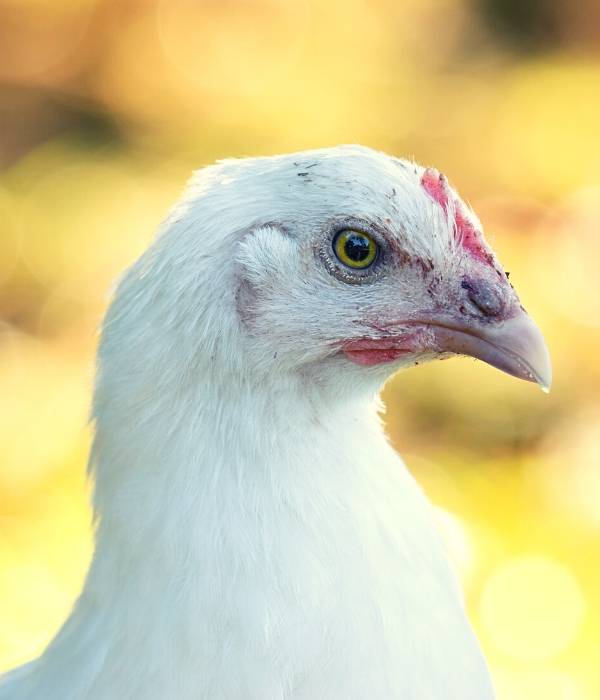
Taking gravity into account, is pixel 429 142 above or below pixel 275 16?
below

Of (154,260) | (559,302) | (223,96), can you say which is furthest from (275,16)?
(154,260)

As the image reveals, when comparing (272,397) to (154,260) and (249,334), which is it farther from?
(154,260)

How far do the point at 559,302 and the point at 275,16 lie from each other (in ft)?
8.79

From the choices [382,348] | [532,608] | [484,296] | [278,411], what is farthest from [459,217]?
[532,608]

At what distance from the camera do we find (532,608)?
411 centimetres

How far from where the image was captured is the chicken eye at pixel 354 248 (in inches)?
65.7

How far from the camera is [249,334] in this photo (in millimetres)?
1678

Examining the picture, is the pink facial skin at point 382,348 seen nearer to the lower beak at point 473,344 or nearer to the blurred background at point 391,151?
the lower beak at point 473,344

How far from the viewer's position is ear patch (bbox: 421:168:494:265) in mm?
1709

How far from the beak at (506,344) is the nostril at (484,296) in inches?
0.8

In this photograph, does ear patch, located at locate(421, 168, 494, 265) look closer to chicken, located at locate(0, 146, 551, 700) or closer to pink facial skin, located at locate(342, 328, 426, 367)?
chicken, located at locate(0, 146, 551, 700)

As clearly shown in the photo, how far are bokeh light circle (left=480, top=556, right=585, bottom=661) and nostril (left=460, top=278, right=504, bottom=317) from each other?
2522 millimetres

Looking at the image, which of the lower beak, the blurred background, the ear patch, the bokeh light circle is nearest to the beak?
the lower beak

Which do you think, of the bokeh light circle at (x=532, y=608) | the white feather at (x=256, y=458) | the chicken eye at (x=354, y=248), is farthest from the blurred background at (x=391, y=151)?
the chicken eye at (x=354, y=248)
